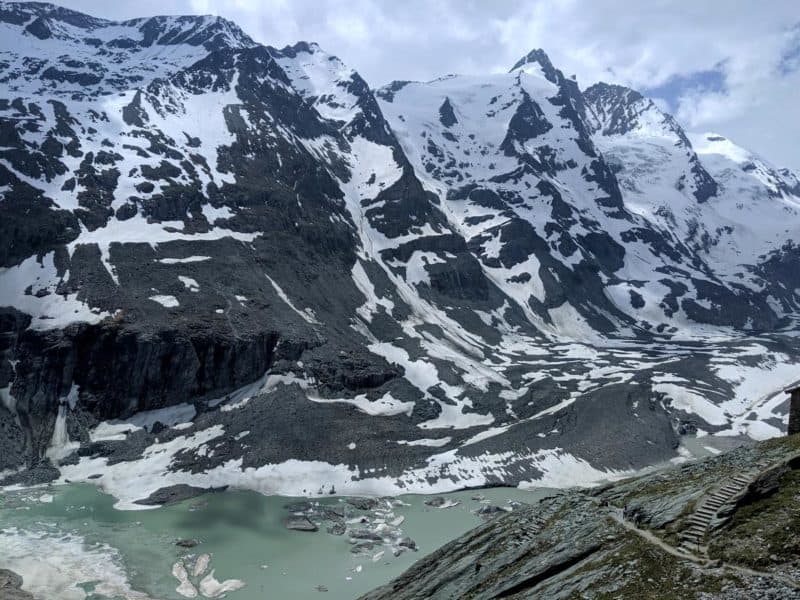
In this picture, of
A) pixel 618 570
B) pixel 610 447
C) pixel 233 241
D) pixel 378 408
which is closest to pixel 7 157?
pixel 233 241

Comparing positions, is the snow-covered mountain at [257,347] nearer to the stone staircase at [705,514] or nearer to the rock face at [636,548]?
the rock face at [636,548]

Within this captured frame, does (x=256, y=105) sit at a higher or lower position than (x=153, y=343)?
higher

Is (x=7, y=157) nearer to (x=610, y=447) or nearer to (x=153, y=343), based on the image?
(x=153, y=343)

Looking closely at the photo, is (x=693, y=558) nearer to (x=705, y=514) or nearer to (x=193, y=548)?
(x=705, y=514)

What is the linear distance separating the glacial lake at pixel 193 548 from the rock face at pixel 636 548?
20896 mm

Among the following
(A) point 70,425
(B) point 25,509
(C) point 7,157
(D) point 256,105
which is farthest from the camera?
(D) point 256,105

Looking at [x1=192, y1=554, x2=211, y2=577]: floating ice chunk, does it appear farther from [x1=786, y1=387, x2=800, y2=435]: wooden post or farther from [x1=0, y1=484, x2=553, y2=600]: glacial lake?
[x1=786, y1=387, x2=800, y2=435]: wooden post

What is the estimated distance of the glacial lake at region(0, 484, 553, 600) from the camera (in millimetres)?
50312

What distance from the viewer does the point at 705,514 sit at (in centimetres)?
2197

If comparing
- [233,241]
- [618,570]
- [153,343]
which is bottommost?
[618,570]

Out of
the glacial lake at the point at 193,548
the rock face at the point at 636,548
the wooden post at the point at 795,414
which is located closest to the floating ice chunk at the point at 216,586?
the glacial lake at the point at 193,548

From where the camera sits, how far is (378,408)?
95.7 metres

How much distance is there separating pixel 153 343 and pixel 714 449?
88.4 m

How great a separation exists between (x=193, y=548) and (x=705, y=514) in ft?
163
